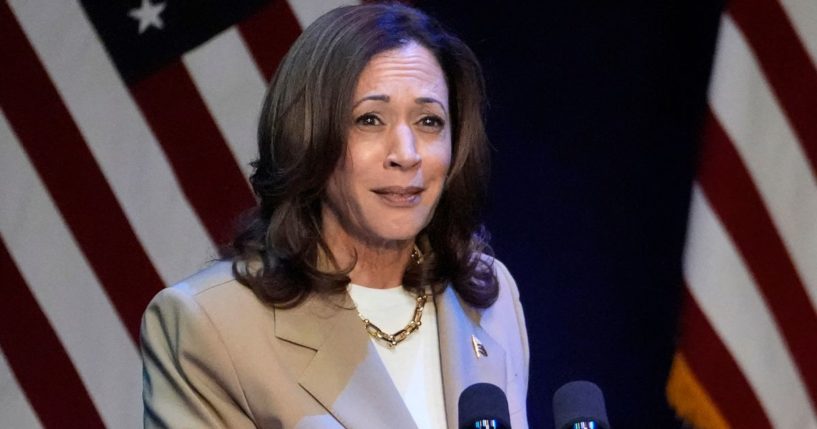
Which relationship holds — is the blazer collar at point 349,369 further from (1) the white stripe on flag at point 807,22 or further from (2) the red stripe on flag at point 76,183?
(1) the white stripe on flag at point 807,22

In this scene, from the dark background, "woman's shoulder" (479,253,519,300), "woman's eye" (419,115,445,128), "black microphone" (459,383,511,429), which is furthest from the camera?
the dark background

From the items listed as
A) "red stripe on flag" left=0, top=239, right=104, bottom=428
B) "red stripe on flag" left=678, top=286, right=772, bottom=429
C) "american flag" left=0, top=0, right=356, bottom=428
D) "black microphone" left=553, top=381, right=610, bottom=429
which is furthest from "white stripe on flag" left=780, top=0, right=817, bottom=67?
"red stripe on flag" left=0, top=239, right=104, bottom=428

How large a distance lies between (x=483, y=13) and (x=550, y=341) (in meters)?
0.88

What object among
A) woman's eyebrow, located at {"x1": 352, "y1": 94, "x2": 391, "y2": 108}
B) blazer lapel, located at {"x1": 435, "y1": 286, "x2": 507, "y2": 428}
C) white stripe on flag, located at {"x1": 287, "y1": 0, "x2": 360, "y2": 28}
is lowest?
blazer lapel, located at {"x1": 435, "y1": 286, "x2": 507, "y2": 428}

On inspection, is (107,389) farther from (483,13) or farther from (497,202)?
(483,13)

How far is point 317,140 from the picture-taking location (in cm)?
210

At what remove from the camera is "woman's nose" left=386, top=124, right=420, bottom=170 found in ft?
6.91

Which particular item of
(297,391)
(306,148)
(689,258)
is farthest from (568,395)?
(689,258)

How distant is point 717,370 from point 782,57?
31.4 inches

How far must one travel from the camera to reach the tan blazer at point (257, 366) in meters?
1.99

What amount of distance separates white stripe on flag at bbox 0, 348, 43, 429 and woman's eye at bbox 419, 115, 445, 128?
1569 mm

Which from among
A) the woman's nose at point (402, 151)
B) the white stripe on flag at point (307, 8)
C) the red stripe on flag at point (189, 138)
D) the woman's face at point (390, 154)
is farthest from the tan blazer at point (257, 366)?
the white stripe on flag at point (307, 8)

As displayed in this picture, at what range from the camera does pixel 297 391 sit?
6.68 ft

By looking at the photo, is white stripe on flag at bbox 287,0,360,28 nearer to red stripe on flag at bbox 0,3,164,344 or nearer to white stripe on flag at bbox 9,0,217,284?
white stripe on flag at bbox 9,0,217,284
